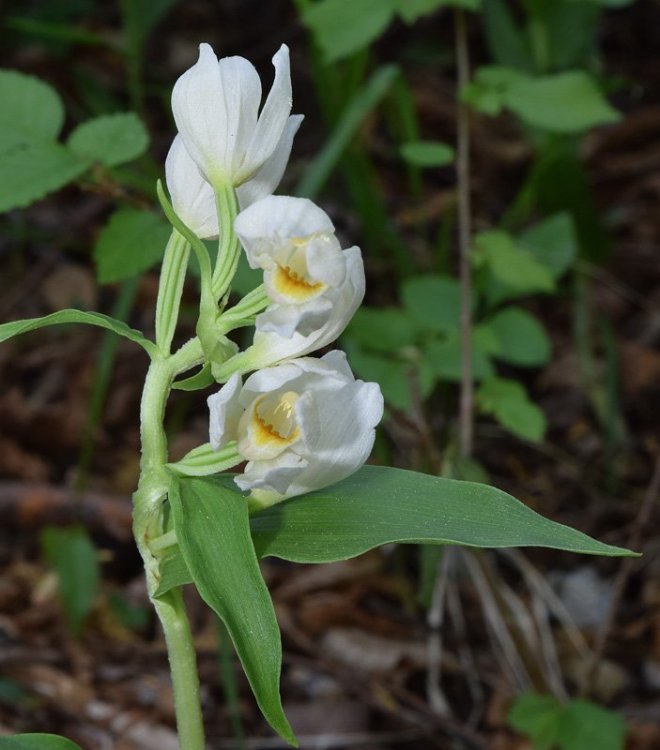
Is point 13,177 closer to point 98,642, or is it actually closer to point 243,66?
point 243,66

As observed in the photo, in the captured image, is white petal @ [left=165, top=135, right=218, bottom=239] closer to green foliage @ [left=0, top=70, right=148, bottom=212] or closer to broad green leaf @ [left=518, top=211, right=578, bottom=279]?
green foliage @ [left=0, top=70, right=148, bottom=212]

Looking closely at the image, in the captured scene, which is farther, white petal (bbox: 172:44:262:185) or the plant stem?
the plant stem

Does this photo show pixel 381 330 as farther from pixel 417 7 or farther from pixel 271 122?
A: pixel 271 122

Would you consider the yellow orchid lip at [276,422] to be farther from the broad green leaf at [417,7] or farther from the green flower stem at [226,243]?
the broad green leaf at [417,7]

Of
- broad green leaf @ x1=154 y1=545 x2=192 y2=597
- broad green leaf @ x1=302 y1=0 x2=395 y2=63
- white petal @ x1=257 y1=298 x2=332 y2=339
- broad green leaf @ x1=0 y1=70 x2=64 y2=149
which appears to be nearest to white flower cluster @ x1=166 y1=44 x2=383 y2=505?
white petal @ x1=257 y1=298 x2=332 y2=339

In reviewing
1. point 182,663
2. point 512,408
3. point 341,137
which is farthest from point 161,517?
point 341,137
